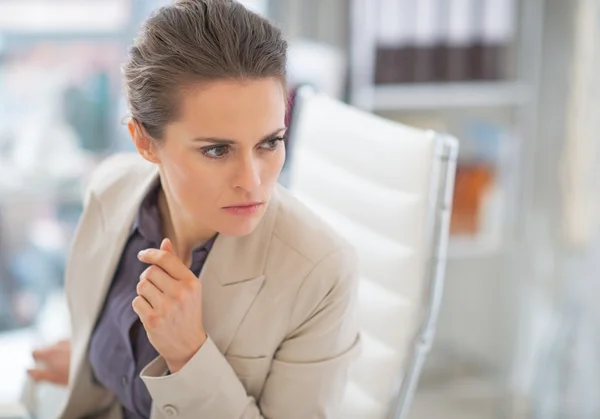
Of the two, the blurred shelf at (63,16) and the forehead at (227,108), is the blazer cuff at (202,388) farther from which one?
the blurred shelf at (63,16)

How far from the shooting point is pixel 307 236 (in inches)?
52.9

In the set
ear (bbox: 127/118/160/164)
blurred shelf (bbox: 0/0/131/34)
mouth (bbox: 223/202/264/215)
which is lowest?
mouth (bbox: 223/202/264/215)

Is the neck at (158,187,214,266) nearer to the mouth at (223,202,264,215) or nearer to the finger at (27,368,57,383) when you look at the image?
the mouth at (223,202,264,215)

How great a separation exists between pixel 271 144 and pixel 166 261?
206mm

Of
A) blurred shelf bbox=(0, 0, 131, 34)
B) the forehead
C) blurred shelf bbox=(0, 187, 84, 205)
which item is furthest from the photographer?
blurred shelf bbox=(0, 0, 131, 34)

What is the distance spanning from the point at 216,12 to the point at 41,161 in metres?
1.66

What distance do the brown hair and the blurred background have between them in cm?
140

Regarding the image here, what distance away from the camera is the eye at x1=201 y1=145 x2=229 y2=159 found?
124 centimetres

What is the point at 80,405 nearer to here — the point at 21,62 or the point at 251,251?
the point at 251,251

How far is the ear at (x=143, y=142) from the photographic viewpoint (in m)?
1.32

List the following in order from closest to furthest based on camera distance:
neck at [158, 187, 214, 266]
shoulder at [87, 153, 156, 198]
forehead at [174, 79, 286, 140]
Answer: forehead at [174, 79, 286, 140]
neck at [158, 187, 214, 266]
shoulder at [87, 153, 156, 198]

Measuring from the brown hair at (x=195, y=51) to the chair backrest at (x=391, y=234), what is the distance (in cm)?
31

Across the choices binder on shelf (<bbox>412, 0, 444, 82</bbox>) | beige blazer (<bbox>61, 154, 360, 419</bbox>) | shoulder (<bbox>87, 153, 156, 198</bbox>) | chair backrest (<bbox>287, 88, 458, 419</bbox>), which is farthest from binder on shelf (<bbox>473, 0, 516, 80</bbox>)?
beige blazer (<bbox>61, 154, 360, 419</bbox>)

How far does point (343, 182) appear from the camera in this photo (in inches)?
64.5
